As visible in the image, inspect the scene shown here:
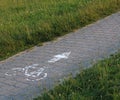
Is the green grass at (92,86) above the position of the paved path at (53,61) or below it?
above

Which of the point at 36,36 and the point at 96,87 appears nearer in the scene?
the point at 96,87

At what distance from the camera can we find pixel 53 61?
7.61 metres

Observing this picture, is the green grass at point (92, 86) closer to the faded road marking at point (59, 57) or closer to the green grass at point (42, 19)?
the faded road marking at point (59, 57)

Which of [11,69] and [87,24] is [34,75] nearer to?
[11,69]

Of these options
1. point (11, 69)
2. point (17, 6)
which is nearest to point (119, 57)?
point (11, 69)

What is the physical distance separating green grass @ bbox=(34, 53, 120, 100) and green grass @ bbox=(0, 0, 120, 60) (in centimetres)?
232

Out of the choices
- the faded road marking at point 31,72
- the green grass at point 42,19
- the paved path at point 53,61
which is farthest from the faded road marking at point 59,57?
the green grass at point 42,19

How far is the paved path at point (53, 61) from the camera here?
6460 millimetres

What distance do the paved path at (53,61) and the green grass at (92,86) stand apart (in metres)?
0.36

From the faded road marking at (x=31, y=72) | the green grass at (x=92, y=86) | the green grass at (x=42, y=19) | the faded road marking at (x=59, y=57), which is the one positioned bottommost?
the green grass at (x=42, y=19)

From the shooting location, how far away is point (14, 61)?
7.90 meters

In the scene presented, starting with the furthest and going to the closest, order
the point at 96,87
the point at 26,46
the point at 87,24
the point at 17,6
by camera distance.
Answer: the point at 17,6 < the point at 87,24 < the point at 26,46 < the point at 96,87

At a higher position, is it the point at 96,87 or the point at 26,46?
the point at 96,87

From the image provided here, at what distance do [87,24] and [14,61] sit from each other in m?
2.98
